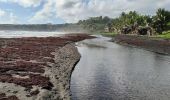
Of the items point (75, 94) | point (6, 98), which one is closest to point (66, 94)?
point (75, 94)

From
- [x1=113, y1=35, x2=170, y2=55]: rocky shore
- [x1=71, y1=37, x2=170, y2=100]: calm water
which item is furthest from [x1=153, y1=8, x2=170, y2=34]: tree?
[x1=71, y1=37, x2=170, y2=100]: calm water

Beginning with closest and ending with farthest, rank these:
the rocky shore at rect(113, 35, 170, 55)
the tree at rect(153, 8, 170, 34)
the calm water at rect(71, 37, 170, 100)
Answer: the calm water at rect(71, 37, 170, 100), the rocky shore at rect(113, 35, 170, 55), the tree at rect(153, 8, 170, 34)

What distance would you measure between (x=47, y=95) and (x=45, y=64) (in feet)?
62.3

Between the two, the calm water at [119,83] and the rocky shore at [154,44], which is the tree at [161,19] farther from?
the calm water at [119,83]

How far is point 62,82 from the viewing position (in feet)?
117

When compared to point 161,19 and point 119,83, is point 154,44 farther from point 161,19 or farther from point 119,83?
point 119,83

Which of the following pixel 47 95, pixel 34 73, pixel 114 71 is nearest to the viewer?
pixel 47 95

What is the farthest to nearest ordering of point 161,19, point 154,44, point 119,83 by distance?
point 161,19, point 154,44, point 119,83

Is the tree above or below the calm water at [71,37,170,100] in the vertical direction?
above

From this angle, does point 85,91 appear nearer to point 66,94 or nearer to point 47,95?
point 66,94

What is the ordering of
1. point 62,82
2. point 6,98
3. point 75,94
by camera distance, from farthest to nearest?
point 62,82, point 75,94, point 6,98

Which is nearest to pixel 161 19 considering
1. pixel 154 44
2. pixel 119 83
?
pixel 154 44

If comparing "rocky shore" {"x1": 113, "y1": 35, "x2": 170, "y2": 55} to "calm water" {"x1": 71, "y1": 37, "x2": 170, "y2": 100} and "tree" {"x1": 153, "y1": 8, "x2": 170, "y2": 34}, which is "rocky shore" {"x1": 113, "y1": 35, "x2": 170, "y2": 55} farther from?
"tree" {"x1": 153, "y1": 8, "x2": 170, "y2": 34}

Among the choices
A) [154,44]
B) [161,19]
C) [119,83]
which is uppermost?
[161,19]
